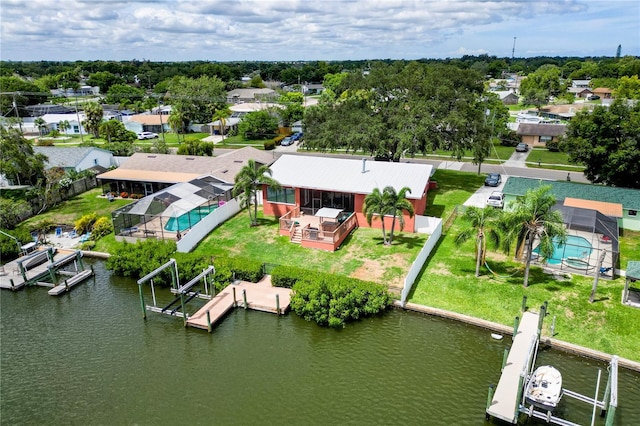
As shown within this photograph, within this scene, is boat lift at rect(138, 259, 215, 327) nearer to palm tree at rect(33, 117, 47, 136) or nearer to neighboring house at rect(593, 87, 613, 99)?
palm tree at rect(33, 117, 47, 136)

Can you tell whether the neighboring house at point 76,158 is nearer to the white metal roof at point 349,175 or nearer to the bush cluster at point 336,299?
the white metal roof at point 349,175

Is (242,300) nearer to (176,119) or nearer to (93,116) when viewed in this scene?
(176,119)

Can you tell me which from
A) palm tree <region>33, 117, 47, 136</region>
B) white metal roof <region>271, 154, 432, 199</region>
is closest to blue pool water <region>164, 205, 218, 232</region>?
white metal roof <region>271, 154, 432, 199</region>

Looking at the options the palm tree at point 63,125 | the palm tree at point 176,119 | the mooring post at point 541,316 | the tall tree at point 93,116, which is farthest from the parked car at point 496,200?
the palm tree at point 63,125

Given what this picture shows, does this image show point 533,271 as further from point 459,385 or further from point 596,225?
point 459,385

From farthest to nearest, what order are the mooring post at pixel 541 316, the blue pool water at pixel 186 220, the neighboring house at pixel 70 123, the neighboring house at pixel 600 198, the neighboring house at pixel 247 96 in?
the neighboring house at pixel 247 96, the neighboring house at pixel 70 123, the neighboring house at pixel 600 198, the blue pool water at pixel 186 220, the mooring post at pixel 541 316

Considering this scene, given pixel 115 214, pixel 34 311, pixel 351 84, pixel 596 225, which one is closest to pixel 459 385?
pixel 596 225
